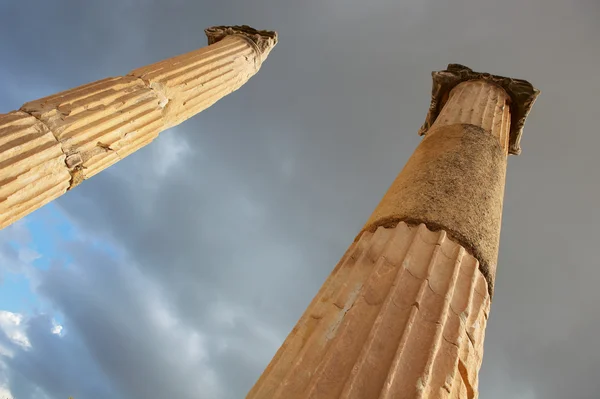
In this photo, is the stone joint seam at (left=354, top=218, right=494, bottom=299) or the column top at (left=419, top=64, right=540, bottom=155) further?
the column top at (left=419, top=64, right=540, bottom=155)

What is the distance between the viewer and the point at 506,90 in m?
8.50

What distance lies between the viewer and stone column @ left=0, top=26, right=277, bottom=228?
512 centimetres

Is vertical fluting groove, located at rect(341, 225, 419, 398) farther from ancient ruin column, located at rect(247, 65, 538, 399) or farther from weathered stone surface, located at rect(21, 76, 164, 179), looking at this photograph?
weathered stone surface, located at rect(21, 76, 164, 179)

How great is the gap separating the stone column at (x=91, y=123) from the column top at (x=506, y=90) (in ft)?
15.9

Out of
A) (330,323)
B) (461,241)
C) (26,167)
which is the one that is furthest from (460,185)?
(26,167)

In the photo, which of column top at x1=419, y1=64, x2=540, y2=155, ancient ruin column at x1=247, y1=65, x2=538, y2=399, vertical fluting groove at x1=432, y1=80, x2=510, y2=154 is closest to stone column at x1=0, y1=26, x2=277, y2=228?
ancient ruin column at x1=247, y1=65, x2=538, y2=399

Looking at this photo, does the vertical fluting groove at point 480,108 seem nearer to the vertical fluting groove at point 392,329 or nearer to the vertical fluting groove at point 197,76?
the vertical fluting groove at point 392,329

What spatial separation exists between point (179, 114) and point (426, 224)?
5.87 metres

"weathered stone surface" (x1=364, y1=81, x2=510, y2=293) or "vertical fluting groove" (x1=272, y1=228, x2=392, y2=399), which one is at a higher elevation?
"weathered stone surface" (x1=364, y1=81, x2=510, y2=293)

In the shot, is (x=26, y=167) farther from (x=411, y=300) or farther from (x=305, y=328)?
(x=411, y=300)

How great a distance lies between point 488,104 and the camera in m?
7.57

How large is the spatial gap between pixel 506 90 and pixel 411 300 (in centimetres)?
682

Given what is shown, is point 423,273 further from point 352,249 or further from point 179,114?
point 179,114

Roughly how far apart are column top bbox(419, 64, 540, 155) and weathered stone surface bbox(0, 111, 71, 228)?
7.54 m
